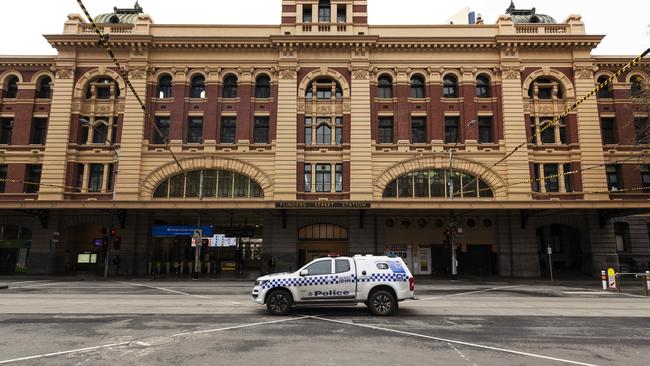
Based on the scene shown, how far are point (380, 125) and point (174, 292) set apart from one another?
64.2ft

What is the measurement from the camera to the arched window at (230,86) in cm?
3178

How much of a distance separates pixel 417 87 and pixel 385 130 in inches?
181

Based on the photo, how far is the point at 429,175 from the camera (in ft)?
98.1

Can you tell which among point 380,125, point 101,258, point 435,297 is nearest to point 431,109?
point 380,125

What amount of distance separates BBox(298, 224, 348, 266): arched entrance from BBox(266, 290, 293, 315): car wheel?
17641 millimetres

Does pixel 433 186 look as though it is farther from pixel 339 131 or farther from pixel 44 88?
pixel 44 88

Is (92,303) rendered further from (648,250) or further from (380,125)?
(648,250)

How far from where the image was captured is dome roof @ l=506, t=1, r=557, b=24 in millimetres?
33656

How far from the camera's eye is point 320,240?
30.1 m

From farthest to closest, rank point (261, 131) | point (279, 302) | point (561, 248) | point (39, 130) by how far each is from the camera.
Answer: point (561, 248) → point (39, 130) → point (261, 131) → point (279, 302)

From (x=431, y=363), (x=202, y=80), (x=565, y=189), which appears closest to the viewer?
(x=431, y=363)

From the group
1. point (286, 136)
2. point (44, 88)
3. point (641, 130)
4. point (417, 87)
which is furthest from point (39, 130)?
point (641, 130)

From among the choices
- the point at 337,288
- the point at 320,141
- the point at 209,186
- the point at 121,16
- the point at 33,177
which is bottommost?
the point at 337,288

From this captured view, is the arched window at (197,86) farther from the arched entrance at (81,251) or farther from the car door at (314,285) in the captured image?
the car door at (314,285)
